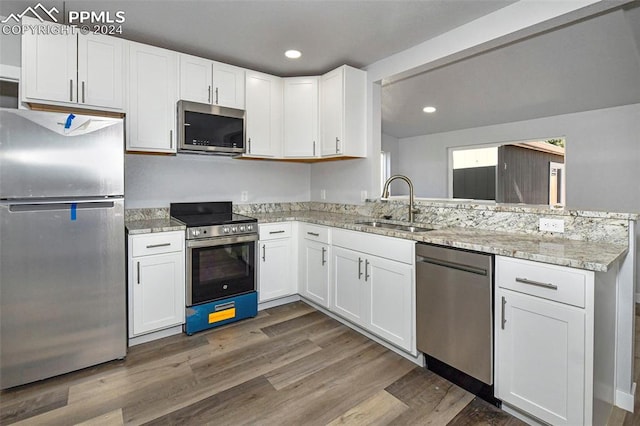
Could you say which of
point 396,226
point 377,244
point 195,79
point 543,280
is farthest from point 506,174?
point 195,79

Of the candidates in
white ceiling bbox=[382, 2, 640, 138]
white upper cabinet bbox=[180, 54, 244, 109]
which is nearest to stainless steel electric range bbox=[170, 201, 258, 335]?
white upper cabinet bbox=[180, 54, 244, 109]

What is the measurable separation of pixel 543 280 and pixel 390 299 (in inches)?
40.7

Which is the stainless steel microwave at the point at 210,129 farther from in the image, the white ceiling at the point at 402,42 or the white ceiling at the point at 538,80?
the white ceiling at the point at 538,80

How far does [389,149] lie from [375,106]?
3.39 metres

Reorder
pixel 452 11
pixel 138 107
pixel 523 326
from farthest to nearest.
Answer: pixel 138 107, pixel 452 11, pixel 523 326

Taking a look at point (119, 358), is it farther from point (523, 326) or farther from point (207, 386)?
point (523, 326)

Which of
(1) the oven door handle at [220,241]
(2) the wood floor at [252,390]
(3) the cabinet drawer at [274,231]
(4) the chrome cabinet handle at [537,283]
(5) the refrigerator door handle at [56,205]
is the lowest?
(2) the wood floor at [252,390]

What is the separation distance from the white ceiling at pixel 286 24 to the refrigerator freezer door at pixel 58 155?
2.87 ft

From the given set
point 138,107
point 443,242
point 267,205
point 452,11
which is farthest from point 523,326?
point 138,107

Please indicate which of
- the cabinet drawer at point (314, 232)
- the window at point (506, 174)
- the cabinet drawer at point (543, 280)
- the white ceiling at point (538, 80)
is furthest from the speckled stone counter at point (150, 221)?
the window at point (506, 174)

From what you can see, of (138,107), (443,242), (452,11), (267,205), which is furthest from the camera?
(267,205)

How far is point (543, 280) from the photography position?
60.6 inches

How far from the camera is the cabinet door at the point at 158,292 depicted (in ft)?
7.99

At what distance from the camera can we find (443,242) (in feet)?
6.43
